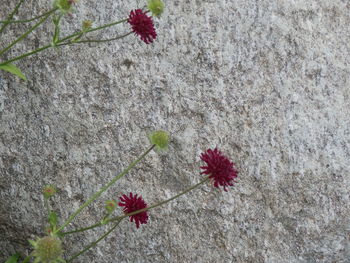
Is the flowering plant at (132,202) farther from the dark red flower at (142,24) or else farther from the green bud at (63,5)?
the green bud at (63,5)

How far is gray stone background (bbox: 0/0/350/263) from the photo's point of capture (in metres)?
1.63

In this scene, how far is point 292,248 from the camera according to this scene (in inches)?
64.1

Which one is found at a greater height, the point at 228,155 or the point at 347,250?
the point at 228,155

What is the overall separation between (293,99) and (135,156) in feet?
1.79

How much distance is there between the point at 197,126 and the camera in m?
1.65

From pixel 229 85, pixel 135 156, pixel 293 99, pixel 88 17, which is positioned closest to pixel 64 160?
pixel 135 156

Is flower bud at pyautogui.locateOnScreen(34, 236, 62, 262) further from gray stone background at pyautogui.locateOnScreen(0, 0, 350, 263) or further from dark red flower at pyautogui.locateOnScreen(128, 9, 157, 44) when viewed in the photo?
dark red flower at pyautogui.locateOnScreen(128, 9, 157, 44)

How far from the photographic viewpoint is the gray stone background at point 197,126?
1.63 metres

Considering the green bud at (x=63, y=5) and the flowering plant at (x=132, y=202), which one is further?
the green bud at (x=63, y=5)

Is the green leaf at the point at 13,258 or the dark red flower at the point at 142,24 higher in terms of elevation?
the dark red flower at the point at 142,24

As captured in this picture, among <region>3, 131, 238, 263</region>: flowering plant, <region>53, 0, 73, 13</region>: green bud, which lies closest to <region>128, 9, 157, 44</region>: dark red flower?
<region>53, 0, 73, 13</region>: green bud

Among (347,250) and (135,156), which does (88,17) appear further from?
(347,250)

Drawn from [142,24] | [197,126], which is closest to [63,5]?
[142,24]

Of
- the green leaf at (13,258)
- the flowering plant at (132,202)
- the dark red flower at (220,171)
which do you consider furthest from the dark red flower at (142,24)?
the green leaf at (13,258)
